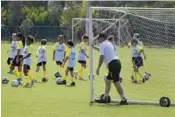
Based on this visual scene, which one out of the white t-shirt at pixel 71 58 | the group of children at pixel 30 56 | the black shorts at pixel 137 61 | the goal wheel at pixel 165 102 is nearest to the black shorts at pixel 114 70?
the goal wheel at pixel 165 102

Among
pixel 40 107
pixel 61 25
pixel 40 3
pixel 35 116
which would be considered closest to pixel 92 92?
pixel 40 107

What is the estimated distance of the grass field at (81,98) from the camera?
34.9 feet

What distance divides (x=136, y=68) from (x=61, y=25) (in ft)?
162

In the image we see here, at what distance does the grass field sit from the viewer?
1064 cm

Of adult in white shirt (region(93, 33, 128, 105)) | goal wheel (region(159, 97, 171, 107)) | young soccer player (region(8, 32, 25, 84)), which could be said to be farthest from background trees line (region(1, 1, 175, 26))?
goal wheel (region(159, 97, 171, 107))

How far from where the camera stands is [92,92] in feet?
40.3

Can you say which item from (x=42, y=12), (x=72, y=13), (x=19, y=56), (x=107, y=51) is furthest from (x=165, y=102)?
(x=42, y=12)

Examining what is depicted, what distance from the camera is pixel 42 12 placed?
7056 centimetres

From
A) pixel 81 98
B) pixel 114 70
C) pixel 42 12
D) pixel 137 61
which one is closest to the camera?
pixel 114 70

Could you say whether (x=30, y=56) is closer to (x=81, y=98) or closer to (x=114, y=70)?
(x=81, y=98)

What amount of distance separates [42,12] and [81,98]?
5847 centimetres

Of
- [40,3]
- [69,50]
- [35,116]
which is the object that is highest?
[40,3]

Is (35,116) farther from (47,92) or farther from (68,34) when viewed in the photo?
(68,34)

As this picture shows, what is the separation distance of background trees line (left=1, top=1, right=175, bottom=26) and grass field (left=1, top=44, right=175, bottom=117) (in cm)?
4679
